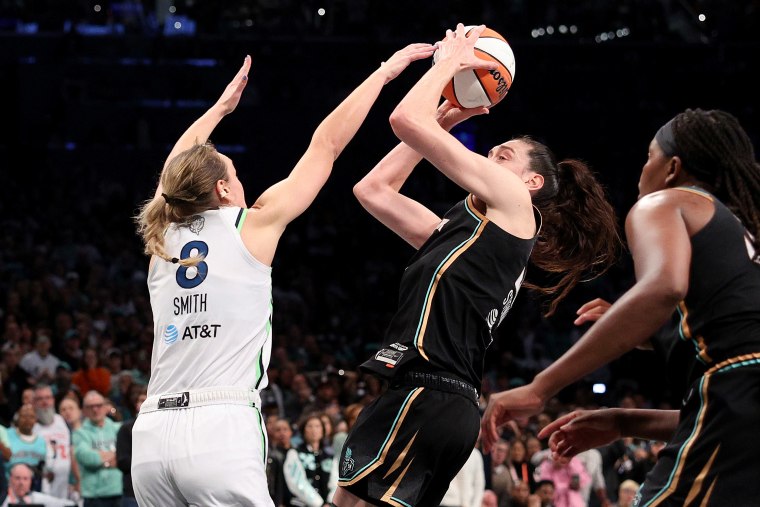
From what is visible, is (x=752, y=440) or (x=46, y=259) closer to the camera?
(x=752, y=440)

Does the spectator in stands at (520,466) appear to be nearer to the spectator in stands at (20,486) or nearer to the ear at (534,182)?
the spectator in stands at (20,486)

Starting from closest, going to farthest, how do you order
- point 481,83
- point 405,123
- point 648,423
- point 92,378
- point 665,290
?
point 665,290
point 648,423
point 405,123
point 481,83
point 92,378

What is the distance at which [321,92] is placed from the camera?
22.2 m

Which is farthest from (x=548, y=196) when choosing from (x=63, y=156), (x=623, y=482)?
(x=63, y=156)

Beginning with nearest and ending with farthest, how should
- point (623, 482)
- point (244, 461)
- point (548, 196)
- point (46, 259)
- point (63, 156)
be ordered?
1. point (244, 461)
2. point (548, 196)
3. point (623, 482)
4. point (46, 259)
5. point (63, 156)

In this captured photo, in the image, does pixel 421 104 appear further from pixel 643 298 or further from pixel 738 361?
pixel 738 361

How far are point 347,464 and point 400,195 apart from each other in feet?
5.04

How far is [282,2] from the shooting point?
2217 cm

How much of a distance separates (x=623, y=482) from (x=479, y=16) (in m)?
12.8

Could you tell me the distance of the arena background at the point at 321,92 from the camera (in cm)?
2064

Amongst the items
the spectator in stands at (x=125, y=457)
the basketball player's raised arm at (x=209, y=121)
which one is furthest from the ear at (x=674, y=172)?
the spectator in stands at (x=125, y=457)

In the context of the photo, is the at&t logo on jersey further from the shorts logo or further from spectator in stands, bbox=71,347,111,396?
spectator in stands, bbox=71,347,111,396

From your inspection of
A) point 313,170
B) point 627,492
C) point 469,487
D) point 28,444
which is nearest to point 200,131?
point 313,170

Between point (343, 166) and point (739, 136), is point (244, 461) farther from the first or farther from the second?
point (343, 166)
